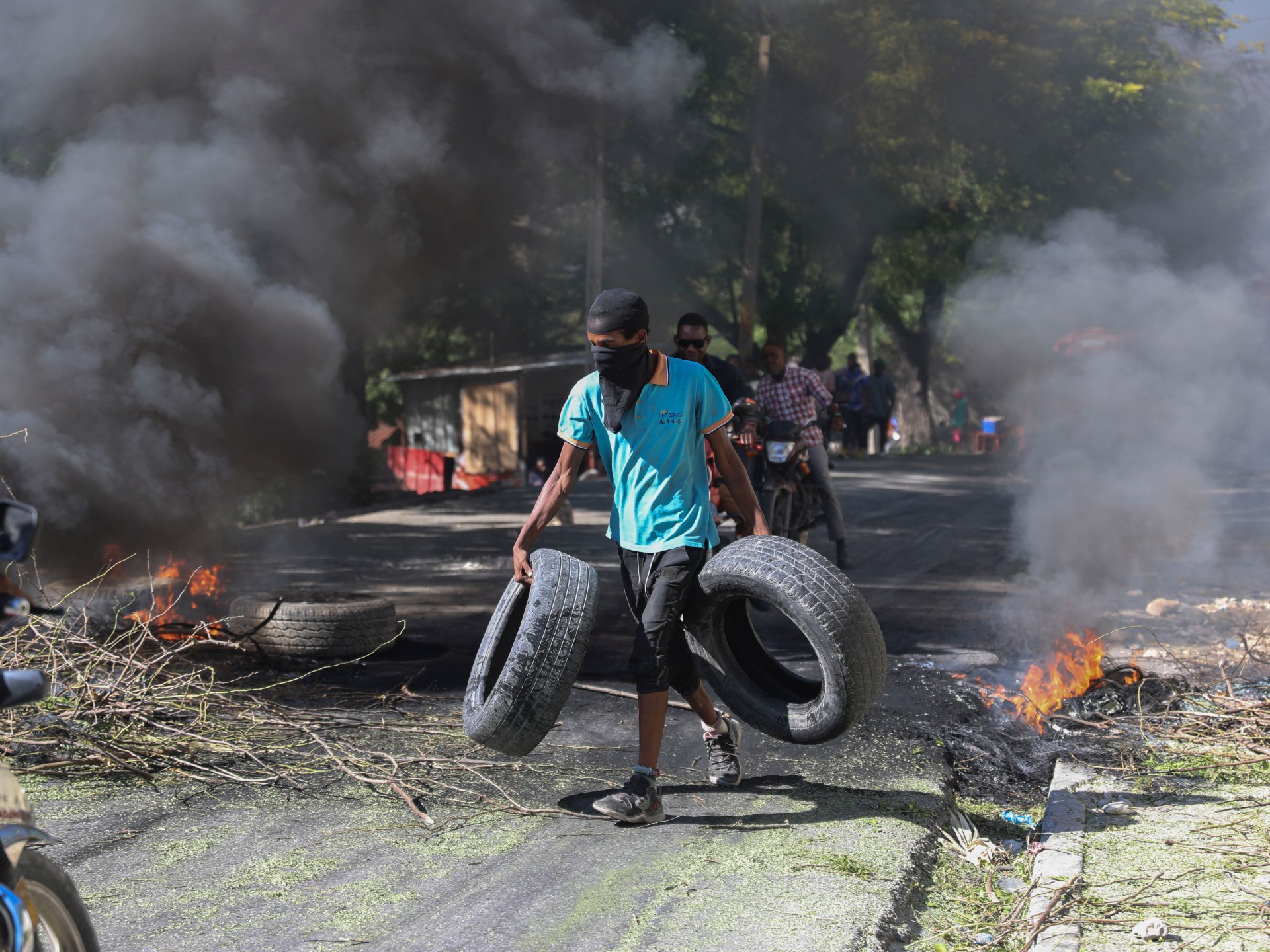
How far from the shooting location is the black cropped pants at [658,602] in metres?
3.99

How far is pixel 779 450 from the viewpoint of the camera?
8.36 meters

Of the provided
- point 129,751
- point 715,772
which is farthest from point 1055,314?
A: point 129,751

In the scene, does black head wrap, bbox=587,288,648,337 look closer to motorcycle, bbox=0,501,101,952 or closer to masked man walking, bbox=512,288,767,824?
masked man walking, bbox=512,288,767,824

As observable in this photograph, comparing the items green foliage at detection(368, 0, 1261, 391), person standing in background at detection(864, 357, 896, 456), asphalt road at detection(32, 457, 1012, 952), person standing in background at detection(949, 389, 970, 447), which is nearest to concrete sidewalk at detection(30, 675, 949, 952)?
asphalt road at detection(32, 457, 1012, 952)

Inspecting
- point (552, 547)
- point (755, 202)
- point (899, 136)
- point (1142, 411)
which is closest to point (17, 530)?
point (552, 547)

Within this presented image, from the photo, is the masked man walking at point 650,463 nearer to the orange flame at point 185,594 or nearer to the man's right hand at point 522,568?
the man's right hand at point 522,568

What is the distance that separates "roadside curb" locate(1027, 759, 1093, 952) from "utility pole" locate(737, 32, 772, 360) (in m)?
13.0

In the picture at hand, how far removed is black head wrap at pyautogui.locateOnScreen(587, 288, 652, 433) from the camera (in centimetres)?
390

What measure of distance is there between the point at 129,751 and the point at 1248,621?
6.21 m

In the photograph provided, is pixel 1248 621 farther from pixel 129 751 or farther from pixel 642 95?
pixel 642 95

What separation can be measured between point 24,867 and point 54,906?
13 cm

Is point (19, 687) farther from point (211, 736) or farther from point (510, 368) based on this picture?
point (510, 368)

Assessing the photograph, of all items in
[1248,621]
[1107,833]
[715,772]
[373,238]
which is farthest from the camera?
[373,238]

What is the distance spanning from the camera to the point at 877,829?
3766mm
